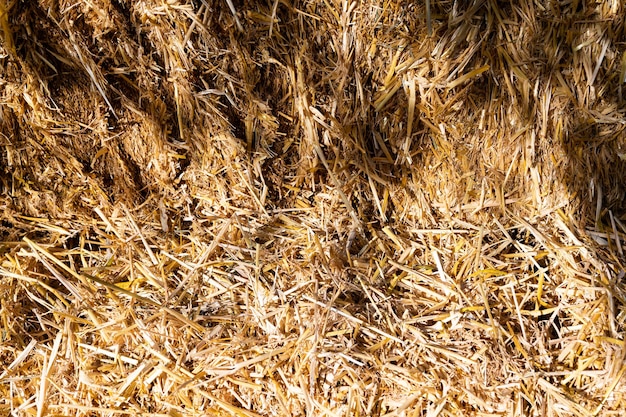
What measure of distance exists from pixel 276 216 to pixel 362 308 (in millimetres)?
339

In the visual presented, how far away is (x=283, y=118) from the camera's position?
4.82 ft

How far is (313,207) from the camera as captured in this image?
1502 millimetres

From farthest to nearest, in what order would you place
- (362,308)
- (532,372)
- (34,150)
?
(34,150) < (362,308) < (532,372)

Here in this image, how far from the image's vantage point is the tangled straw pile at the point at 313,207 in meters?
1.30

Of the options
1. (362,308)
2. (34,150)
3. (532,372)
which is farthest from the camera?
(34,150)

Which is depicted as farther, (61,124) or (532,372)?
(61,124)

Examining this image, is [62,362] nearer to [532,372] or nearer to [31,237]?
[31,237]

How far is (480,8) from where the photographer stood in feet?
4.27

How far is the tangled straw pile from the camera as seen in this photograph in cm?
130

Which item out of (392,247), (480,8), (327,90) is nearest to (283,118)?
(327,90)

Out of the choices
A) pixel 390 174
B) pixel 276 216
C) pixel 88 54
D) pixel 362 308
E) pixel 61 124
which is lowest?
pixel 362 308

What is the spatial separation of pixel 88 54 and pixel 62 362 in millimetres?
774

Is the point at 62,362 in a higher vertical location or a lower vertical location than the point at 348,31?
lower

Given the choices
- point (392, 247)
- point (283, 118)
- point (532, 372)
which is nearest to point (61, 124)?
point (283, 118)
